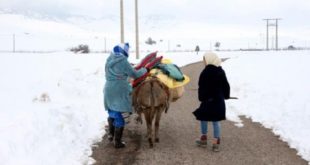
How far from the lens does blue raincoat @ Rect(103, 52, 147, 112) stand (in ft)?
28.8

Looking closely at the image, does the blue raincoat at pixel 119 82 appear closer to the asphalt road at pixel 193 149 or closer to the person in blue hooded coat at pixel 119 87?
the person in blue hooded coat at pixel 119 87

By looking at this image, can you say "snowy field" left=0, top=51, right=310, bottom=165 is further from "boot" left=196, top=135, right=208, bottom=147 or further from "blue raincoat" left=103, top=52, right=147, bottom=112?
"boot" left=196, top=135, right=208, bottom=147

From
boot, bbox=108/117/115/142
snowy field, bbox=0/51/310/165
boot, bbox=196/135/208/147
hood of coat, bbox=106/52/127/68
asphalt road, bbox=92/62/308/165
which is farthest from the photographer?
boot, bbox=108/117/115/142

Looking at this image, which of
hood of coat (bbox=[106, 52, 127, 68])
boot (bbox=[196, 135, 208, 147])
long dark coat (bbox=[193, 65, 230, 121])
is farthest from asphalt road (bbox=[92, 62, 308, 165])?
hood of coat (bbox=[106, 52, 127, 68])

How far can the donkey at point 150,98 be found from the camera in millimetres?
8953

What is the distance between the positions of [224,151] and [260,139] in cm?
124

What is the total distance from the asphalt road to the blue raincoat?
820mm

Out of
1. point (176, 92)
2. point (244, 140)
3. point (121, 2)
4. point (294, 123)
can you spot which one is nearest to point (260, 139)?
point (244, 140)

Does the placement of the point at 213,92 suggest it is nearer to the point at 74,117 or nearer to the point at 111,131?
the point at 111,131

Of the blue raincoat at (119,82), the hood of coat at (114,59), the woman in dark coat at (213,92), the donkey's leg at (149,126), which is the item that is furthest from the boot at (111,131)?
the woman in dark coat at (213,92)

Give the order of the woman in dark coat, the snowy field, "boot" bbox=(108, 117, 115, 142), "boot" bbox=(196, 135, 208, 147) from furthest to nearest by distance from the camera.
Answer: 1. "boot" bbox=(108, 117, 115, 142)
2. "boot" bbox=(196, 135, 208, 147)
3. the woman in dark coat
4. the snowy field

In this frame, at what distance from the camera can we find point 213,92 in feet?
29.3

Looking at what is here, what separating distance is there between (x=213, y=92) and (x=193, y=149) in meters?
1.14

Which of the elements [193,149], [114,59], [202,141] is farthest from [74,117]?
[202,141]
